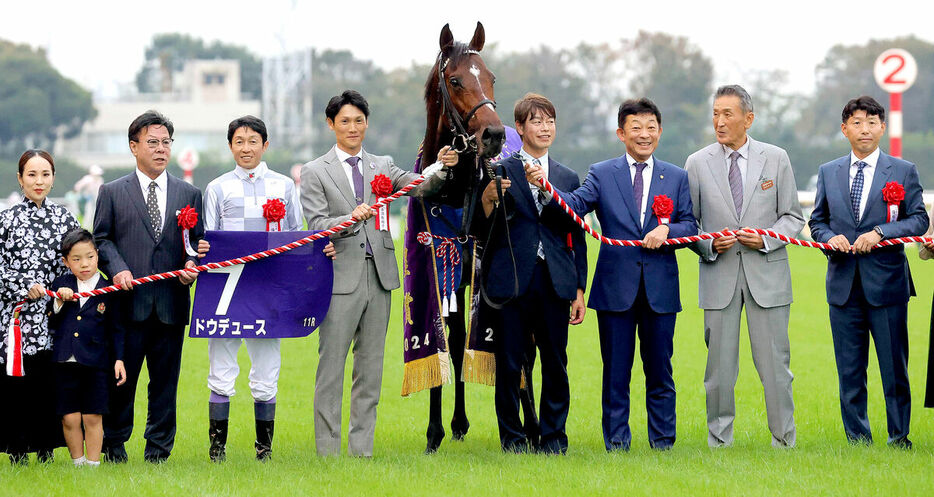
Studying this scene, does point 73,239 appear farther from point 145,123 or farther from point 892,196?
point 892,196

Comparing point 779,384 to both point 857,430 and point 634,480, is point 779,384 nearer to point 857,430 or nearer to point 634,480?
point 857,430

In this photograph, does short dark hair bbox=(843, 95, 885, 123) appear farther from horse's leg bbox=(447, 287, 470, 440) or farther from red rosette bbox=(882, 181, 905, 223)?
horse's leg bbox=(447, 287, 470, 440)

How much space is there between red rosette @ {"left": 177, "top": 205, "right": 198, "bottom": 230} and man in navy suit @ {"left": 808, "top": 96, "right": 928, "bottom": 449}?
3645mm

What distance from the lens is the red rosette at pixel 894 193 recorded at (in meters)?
6.64

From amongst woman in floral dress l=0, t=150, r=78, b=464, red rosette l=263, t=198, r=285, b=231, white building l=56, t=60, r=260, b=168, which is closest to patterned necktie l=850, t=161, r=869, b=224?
red rosette l=263, t=198, r=285, b=231

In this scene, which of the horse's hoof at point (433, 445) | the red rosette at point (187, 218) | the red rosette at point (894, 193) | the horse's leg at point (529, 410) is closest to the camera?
the red rosette at point (187, 218)

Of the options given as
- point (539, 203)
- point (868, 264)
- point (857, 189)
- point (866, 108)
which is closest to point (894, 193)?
point (857, 189)

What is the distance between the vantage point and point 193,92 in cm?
7562

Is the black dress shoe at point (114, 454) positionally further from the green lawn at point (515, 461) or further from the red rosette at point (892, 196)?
the red rosette at point (892, 196)

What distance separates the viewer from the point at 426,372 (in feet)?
22.5

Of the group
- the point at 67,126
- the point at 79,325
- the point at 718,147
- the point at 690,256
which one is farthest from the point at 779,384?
the point at 67,126

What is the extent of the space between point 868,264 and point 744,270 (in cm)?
71

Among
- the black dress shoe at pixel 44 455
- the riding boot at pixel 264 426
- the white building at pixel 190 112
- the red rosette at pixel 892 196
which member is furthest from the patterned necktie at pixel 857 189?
the white building at pixel 190 112

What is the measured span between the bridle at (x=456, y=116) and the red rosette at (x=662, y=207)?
1.14m
